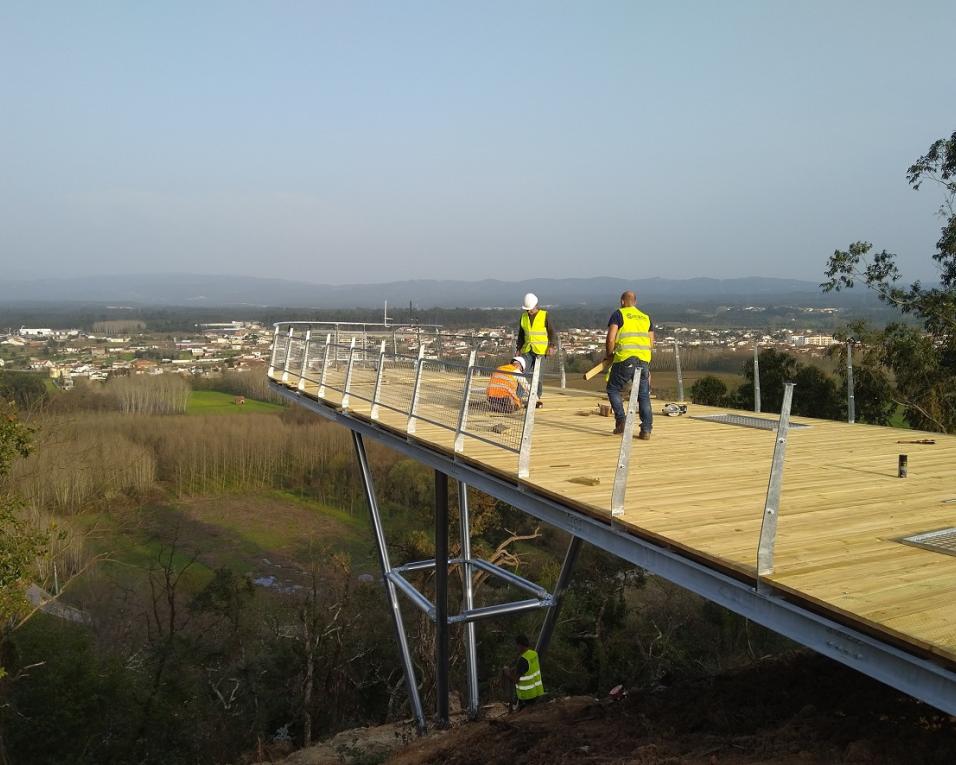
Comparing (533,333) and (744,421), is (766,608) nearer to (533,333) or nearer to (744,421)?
(533,333)

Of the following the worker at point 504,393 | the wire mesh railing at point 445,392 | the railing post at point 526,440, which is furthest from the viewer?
the worker at point 504,393

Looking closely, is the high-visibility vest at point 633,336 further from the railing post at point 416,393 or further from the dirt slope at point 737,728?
the dirt slope at point 737,728

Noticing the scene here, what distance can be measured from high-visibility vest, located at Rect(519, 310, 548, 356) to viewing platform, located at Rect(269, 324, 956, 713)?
1077 mm

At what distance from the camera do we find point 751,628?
1141 inches

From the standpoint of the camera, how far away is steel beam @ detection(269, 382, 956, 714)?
3852mm

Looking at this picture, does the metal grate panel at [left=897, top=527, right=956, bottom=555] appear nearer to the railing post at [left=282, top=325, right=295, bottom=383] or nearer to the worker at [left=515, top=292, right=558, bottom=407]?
the worker at [left=515, top=292, right=558, bottom=407]

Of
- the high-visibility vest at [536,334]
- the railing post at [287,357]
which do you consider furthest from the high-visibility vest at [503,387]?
the railing post at [287,357]

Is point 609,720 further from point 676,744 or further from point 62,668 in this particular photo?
point 62,668

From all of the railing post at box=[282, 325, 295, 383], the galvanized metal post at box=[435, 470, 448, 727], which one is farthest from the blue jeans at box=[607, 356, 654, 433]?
the railing post at box=[282, 325, 295, 383]

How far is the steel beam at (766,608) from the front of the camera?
12.6 ft

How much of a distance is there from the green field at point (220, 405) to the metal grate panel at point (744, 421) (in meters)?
65.0

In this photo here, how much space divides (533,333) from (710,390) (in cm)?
1809

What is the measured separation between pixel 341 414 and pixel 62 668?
51.4 ft

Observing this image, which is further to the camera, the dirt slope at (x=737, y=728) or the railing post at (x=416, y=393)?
the railing post at (x=416, y=393)
